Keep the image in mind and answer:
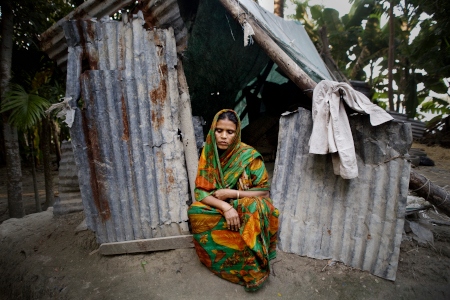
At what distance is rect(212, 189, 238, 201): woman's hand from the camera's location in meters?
2.21

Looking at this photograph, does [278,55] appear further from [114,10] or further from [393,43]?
[393,43]

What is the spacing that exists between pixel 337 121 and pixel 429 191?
1.33 m

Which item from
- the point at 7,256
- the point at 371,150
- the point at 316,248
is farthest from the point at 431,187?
the point at 7,256

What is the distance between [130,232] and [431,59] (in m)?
12.6

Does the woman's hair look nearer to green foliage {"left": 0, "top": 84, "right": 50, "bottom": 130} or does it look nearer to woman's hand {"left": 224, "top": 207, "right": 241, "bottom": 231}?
woman's hand {"left": 224, "top": 207, "right": 241, "bottom": 231}

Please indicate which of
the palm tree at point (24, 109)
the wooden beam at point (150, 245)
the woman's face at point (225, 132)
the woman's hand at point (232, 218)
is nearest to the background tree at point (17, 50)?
the palm tree at point (24, 109)

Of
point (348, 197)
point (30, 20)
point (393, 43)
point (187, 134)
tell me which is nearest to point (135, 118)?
point (187, 134)

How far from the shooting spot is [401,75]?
14273 mm

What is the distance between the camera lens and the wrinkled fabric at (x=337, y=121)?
2.06 meters

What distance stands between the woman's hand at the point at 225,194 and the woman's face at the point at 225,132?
40 cm

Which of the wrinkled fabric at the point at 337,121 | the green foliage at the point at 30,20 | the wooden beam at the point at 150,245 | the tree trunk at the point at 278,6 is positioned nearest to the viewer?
the wrinkled fabric at the point at 337,121

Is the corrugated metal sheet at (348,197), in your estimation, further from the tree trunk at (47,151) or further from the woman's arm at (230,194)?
the tree trunk at (47,151)

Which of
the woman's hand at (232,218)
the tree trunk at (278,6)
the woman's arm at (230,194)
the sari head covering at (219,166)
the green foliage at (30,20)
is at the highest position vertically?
the tree trunk at (278,6)

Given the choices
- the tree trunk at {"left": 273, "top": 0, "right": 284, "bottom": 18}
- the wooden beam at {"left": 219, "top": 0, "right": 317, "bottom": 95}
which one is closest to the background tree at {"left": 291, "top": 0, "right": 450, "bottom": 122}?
the tree trunk at {"left": 273, "top": 0, "right": 284, "bottom": 18}
